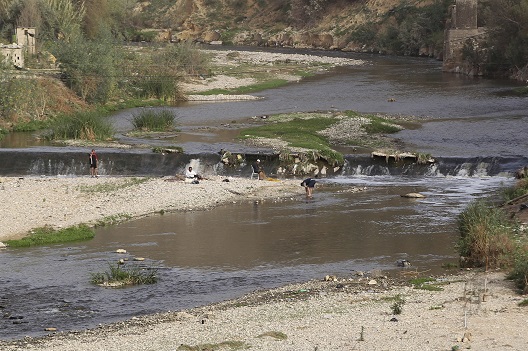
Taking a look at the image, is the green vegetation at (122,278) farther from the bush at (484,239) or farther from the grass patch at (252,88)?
the grass patch at (252,88)

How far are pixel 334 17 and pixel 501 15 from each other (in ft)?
146

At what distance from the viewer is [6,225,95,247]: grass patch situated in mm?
28625

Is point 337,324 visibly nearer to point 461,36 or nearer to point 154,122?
point 154,122

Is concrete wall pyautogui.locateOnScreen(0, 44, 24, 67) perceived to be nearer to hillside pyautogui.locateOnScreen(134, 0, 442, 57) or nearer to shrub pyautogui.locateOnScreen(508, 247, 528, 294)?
hillside pyautogui.locateOnScreen(134, 0, 442, 57)

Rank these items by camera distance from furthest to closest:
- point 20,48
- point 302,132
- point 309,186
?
1. point 20,48
2. point 302,132
3. point 309,186

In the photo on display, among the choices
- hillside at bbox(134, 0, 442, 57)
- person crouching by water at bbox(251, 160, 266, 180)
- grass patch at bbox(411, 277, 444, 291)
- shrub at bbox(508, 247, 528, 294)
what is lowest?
grass patch at bbox(411, 277, 444, 291)

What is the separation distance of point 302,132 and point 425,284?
26.8 metres

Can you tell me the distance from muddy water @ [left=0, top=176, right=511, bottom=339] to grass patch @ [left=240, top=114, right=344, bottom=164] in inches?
220

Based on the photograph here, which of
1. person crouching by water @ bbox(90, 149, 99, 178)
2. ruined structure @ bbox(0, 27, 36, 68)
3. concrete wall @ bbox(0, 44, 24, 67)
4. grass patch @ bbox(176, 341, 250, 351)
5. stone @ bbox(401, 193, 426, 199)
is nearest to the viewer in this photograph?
grass patch @ bbox(176, 341, 250, 351)

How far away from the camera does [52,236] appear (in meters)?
29.3

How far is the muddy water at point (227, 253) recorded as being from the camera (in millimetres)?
22688

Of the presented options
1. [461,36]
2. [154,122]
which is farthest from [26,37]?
[461,36]

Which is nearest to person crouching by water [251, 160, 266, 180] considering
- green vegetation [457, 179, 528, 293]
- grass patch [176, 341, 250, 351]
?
green vegetation [457, 179, 528, 293]

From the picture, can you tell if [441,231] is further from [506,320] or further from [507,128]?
[507,128]
